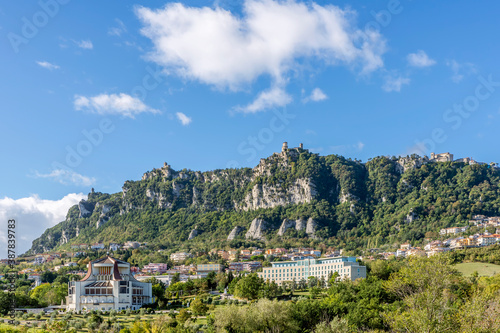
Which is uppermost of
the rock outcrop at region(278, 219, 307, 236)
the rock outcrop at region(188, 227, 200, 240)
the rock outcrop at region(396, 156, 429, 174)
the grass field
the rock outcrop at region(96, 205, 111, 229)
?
the rock outcrop at region(396, 156, 429, 174)

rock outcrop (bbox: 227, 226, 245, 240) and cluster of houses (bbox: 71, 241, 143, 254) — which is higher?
rock outcrop (bbox: 227, 226, 245, 240)

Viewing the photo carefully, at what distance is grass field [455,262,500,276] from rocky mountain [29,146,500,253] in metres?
41.6

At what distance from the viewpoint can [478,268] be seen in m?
84.7

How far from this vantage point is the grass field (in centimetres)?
8125

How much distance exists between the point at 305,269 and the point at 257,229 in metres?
58.9

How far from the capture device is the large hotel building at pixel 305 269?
302 ft

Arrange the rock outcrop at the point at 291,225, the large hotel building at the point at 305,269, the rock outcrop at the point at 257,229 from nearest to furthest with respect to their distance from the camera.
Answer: the large hotel building at the point at 305,269 < the rock outcrop at the point at 291,225 < the rock outcrop at the point at 257,229

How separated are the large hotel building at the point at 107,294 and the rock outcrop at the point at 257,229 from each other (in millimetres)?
80639

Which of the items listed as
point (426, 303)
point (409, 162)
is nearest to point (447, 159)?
point (409, 162)

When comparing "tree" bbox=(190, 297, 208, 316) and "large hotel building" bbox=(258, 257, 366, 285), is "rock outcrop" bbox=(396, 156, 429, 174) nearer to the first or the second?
"large hotel building" bbox=(258, 257, 366, 285)

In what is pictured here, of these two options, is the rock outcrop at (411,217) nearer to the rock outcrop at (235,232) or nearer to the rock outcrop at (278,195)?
the rock outcrop at (278,195)

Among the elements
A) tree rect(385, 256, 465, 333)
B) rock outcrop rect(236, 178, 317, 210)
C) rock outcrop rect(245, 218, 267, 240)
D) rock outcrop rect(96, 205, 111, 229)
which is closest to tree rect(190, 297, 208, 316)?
tree rect(385, 256, 465, 333)

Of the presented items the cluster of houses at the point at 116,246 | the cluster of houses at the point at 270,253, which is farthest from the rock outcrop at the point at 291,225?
the cluster of houses at the point at 116,246

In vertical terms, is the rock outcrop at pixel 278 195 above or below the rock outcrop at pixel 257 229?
above
